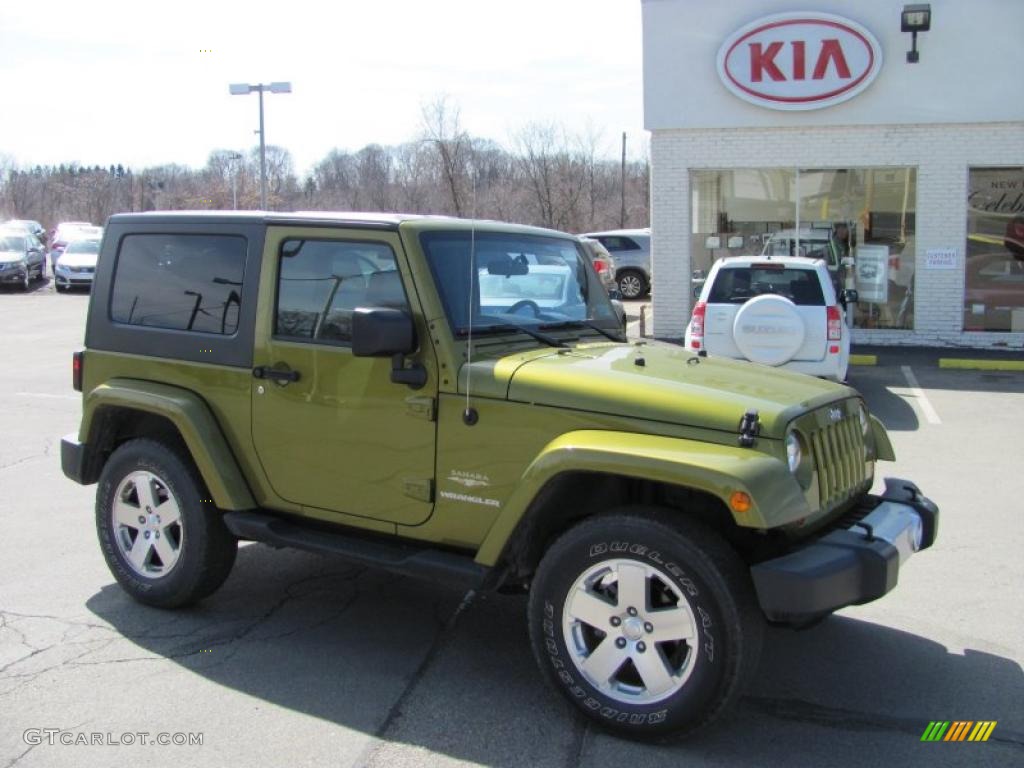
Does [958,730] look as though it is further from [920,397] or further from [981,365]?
[981,365]

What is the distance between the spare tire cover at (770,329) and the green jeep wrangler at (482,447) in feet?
16.2

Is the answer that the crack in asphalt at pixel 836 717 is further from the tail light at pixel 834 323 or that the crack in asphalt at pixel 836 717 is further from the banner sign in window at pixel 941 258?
the banner sign in window at pixel 941 258

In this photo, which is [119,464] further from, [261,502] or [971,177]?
[971,177]

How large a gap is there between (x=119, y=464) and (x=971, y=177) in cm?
1381

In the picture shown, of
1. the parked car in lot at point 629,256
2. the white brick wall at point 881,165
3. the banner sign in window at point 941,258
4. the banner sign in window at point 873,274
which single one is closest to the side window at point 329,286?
the white brick wall at point 881,165

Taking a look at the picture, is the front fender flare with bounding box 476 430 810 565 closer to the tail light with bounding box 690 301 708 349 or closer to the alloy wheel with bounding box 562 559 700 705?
the alloy wheel with bounding box 562 559 700 705

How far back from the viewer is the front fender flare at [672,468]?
3.37m

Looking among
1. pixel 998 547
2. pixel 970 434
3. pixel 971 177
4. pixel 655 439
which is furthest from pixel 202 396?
pixel 971 177

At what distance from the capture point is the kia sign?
14.7 metres

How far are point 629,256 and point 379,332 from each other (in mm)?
21520

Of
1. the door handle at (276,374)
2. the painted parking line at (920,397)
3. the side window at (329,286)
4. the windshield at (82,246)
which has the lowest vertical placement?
the painted parking line at (920,397)

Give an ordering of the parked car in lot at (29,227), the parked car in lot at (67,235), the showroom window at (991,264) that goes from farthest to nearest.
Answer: the parked car in lot at (29,227)
the parked car in lot at (67,235)
the showroom window at (991,264)

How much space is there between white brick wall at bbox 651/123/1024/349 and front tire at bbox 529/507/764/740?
12.7 metres

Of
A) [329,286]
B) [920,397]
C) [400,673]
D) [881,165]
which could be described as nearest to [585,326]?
[329,286]
